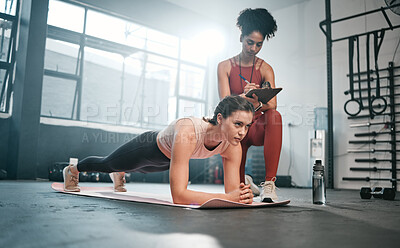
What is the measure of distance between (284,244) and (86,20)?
5.76 metres

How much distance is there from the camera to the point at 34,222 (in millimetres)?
1114

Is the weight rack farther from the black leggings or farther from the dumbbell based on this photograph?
the black leggings

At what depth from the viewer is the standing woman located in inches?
86.0

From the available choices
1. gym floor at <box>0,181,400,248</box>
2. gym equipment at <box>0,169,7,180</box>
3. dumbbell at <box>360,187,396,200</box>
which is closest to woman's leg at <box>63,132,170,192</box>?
gym floor at <box>0,181,400,248</box>

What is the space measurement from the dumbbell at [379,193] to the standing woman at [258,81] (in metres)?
1.08

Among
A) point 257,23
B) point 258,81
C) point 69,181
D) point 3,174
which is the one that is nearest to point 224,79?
point 258,81

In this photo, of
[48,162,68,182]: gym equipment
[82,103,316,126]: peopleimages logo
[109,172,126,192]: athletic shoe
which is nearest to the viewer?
[109,172,126,192]: athletic shoe

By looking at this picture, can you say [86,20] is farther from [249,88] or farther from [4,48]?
[249,88]

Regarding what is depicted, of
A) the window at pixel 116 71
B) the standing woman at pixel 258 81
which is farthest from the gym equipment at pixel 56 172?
the standing woman at pixel 258 81

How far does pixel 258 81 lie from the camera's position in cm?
247

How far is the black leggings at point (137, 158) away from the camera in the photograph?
196 centimetres

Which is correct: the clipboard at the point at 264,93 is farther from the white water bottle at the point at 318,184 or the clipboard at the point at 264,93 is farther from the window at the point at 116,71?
the window at the point at 116,71

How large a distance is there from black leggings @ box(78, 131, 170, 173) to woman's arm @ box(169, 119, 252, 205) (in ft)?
0.96

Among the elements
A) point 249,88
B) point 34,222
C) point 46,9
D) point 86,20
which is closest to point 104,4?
point 86,20
